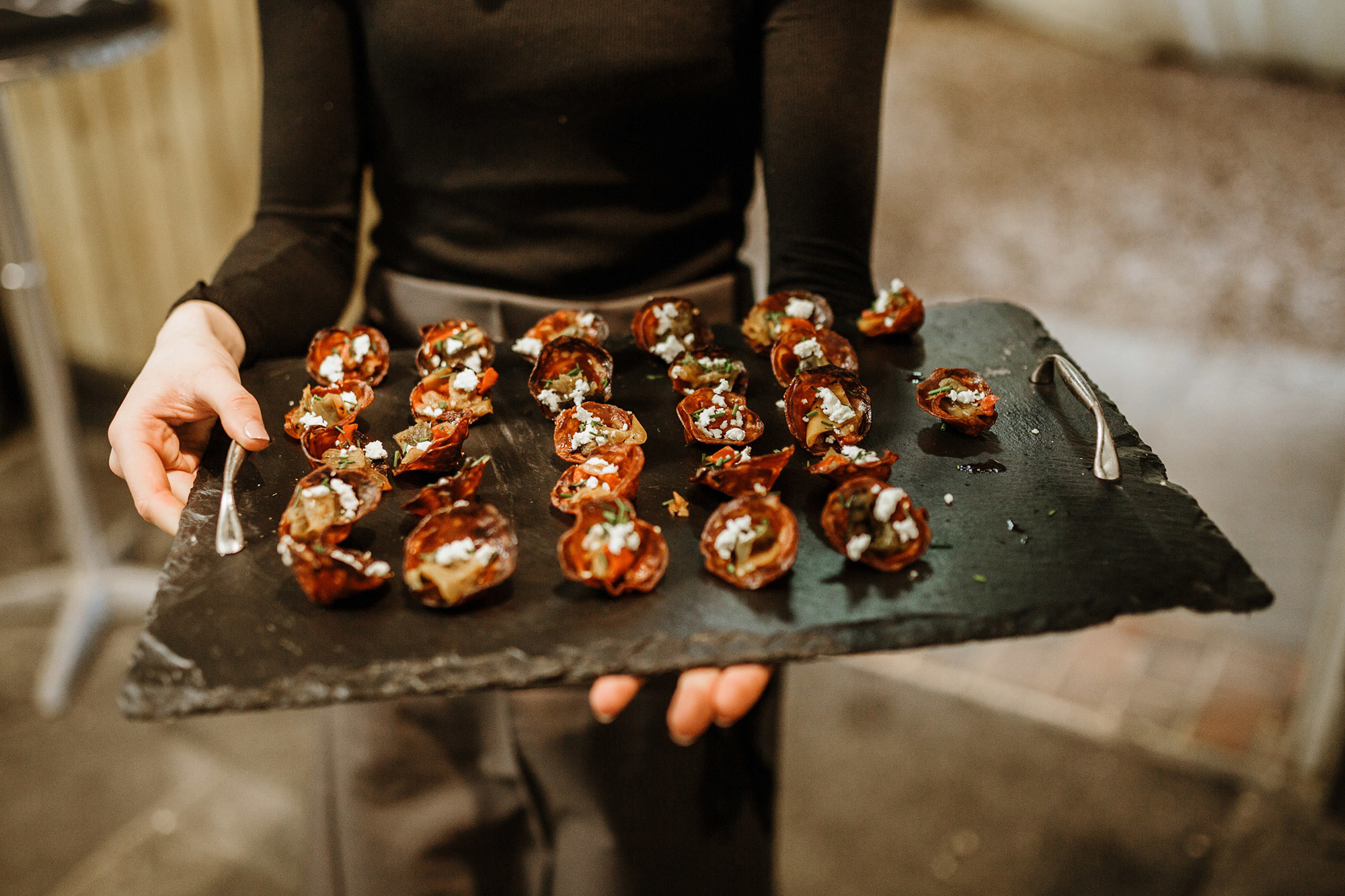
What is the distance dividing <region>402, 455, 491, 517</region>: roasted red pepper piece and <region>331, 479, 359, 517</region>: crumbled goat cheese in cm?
5

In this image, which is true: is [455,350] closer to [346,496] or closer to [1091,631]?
[346,496]

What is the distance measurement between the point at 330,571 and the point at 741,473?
1.26 ft

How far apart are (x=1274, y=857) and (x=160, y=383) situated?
2109 millimetres

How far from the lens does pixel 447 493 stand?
3.05 feet

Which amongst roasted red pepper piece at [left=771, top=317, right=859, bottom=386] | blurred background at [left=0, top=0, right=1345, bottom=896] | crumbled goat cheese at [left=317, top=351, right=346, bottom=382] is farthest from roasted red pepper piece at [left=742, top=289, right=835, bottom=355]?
blurred background at [left=0, top=0, right=1345, bottom=896]

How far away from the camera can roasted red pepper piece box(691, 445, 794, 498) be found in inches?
36.9

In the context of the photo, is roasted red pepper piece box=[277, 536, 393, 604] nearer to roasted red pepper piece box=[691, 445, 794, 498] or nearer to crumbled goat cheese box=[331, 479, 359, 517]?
crumbled goat cheese box=[331, 479, 359, 517]

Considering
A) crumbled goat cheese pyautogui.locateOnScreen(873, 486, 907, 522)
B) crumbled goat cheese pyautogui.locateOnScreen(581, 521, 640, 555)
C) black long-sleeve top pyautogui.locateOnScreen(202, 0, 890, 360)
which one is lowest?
crumbled goat cheese pyautogui.locateOnScreen(581, 521, 640, 555)

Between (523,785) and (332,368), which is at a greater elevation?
(332,368)

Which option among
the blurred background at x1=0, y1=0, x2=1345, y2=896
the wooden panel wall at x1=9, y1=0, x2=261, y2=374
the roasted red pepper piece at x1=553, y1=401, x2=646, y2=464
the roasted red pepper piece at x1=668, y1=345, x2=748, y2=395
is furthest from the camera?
the wooden panel wall at x1=9, y1=0, x2=261, y2=374

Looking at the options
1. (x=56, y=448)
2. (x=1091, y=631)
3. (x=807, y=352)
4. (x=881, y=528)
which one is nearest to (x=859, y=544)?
(x=881, y=528)

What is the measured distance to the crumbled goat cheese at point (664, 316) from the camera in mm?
1202

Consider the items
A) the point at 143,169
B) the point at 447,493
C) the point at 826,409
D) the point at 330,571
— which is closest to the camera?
the point at 330,571

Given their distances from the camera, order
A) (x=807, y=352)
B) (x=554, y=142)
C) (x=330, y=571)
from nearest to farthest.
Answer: (x=330, y=571) → (x=807, y=352) → (x=554, y=142)
